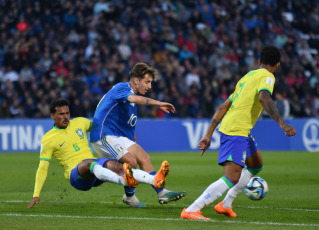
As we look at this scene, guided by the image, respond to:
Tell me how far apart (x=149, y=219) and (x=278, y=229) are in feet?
5.19

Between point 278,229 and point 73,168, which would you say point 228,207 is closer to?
point 278,229

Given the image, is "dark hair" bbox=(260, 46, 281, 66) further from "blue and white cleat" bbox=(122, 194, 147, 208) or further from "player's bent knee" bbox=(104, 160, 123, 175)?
"blue and white cleat" bbox=(122, 194, 147, 208)

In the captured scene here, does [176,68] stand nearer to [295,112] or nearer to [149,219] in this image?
[295,112]

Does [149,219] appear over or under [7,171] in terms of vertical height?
over

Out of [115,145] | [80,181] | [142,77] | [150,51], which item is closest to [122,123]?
[115,145]

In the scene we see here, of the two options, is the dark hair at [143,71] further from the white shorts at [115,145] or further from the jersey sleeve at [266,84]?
the jersey sleeve at [266,84]

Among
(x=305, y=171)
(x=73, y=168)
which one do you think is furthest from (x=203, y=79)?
(x=73, y=168)

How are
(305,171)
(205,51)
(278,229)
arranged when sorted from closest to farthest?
(278,229)
(305,171)
(205,51)

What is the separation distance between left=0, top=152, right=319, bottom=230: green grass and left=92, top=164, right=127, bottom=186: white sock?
44 centimetres

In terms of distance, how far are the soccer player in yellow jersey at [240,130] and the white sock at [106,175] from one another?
87 centimetres

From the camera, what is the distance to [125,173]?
280 inches

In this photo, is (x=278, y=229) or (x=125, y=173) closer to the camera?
(x=278, y=229)

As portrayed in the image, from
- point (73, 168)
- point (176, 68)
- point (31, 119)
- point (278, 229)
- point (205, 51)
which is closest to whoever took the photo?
point (278, 229)

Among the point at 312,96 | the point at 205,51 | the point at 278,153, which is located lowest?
the point at 278,153
